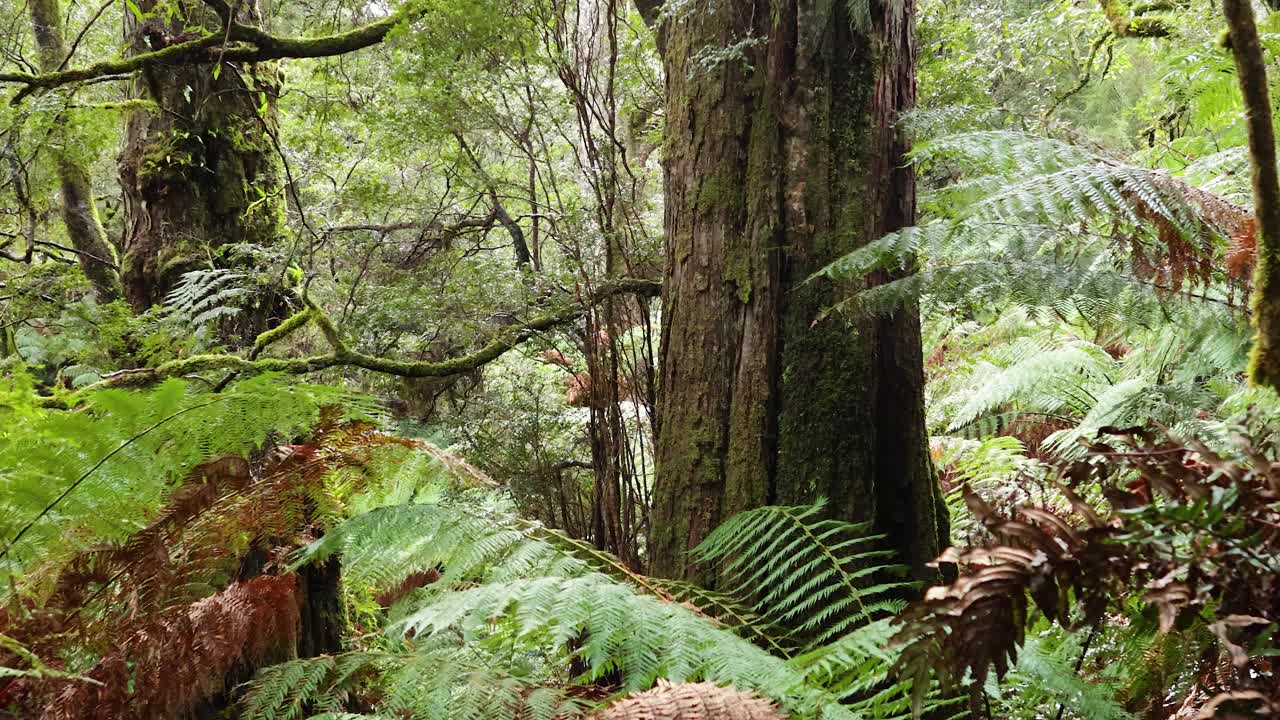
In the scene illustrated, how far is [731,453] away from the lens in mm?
1842

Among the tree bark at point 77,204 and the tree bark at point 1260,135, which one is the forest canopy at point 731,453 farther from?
the tree bark at point 77,204

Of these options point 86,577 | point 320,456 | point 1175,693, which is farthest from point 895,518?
point 86,577

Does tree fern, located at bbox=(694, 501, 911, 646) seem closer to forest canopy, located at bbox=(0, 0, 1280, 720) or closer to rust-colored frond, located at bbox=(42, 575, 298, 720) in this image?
forest canopy, located at bbox=(0, 0, 1280, 720)

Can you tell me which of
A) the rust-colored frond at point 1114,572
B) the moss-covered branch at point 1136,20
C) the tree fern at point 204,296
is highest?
the moss-covered branch at point 1136,20

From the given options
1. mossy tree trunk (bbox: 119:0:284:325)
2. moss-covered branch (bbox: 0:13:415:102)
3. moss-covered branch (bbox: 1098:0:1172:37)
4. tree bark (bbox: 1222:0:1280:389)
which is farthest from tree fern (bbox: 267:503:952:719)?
moss-covered branch (bbox: 1098:0:1172:37)

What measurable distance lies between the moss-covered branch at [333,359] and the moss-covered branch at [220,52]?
1201 millimetres

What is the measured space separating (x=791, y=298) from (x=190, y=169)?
3019 mm

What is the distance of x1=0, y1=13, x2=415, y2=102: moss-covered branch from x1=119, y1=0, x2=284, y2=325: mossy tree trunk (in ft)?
0.61

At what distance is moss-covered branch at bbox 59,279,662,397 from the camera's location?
2688mm

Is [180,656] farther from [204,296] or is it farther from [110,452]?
[204,296]

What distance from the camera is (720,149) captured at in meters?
1.92

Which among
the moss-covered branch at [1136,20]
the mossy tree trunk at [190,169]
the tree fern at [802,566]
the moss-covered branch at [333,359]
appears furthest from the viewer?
the moss-covered branch at [1136,20]

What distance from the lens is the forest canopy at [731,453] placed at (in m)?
1.00

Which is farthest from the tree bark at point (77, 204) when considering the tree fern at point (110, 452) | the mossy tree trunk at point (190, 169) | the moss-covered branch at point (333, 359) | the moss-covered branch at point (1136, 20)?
the moss-covered branch at point (1136, 20)
